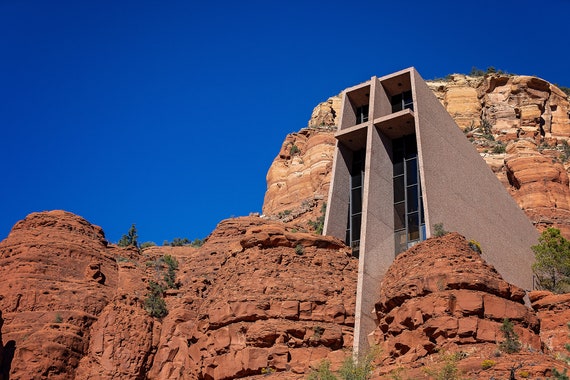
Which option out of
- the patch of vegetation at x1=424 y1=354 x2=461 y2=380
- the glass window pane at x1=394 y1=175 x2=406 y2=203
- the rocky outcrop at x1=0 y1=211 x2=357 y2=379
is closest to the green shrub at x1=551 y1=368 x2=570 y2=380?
the patch of vegetation at x1=424 y1=354 x2=461 y2=380

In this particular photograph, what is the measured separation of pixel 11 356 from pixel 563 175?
120 ft

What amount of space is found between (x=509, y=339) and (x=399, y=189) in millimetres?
13876

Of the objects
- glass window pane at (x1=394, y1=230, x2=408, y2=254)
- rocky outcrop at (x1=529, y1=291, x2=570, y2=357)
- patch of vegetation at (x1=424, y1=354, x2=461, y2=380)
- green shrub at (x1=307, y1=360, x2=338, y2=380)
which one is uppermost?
glass window pane at (x1=394, y1=230, x2=408, y2=254)

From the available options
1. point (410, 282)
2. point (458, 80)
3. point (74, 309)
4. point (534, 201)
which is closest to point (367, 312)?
point (410, 282)

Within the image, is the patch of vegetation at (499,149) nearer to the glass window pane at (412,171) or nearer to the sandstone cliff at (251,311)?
the glass window pane at (412,171)

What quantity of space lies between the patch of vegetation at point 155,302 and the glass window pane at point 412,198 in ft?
40.0

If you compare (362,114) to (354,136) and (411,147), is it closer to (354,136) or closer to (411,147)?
(354,136)

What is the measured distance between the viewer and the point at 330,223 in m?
44.4

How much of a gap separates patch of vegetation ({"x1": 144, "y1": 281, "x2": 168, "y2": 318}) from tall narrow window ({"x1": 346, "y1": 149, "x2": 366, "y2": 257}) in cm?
914

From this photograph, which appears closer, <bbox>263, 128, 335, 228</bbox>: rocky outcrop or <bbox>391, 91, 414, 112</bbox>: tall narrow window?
<bbox>391, 91, 414, 112</bbox>: tall narrow window

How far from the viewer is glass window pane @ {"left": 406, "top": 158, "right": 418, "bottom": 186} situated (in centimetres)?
4419

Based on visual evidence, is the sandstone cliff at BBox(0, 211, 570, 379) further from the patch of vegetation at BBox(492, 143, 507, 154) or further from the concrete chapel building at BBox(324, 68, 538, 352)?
the patch of vegetation at BBox(492, 143, 507, 154)

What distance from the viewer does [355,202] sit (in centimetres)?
4619

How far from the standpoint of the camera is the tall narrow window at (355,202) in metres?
44.8
